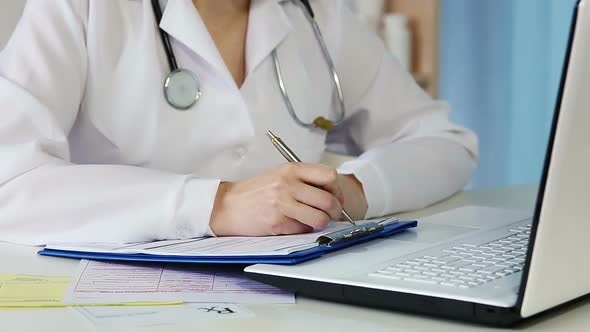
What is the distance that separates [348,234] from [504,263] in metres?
0.18

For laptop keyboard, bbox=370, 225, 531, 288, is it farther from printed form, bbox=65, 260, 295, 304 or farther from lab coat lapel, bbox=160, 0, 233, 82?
lab coat lapel, bbox=160, 0, 233, 82

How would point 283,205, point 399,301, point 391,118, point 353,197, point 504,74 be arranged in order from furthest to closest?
point 504,74, point 391,118, point 353,197, point 283,205, point 399,301

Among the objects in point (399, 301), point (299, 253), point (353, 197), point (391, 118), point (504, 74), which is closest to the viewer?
point (399, 301)

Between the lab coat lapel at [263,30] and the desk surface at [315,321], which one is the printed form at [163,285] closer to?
the desk surface at [315,321]

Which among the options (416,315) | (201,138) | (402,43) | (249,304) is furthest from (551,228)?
(402,43)

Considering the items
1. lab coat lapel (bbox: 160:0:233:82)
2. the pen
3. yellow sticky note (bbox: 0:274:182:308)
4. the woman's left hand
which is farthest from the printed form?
lab coat lapel (bbox: 160:0:233:82)

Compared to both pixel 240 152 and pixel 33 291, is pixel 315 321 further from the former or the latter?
pixel 240 152

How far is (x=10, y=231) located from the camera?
1.13m

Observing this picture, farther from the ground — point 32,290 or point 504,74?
point 504,74

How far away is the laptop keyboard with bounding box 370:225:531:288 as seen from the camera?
0.78m

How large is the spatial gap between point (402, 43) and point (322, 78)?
164cm

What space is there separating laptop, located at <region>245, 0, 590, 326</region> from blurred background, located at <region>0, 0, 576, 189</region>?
7.76ft

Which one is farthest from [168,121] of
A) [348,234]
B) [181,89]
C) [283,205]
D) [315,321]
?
[315,321]

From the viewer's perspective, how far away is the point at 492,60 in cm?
338
